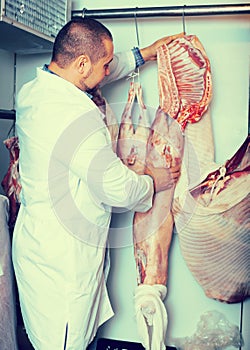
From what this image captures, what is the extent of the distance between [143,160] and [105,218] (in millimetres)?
276

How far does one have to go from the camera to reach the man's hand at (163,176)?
1616 mm

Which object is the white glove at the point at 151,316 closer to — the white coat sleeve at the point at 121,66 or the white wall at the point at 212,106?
the white wall at the point at 212,106

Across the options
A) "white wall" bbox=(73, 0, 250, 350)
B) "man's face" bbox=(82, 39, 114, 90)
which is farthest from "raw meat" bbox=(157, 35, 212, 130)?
"man's face" bbox=(82, 39, 114, 90)

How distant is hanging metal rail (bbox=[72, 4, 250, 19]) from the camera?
1618 millimetres

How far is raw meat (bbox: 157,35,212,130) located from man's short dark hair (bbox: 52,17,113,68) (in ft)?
1.06

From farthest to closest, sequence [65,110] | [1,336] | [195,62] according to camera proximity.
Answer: [195,62]
[1,336]
[65,110]

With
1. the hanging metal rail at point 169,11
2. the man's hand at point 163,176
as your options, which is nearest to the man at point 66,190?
the man's hand at point 163,176

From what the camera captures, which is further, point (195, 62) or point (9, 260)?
point (195, 62)

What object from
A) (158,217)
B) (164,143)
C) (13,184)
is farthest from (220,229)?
(13,184)

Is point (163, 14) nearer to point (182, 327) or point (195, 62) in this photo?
point (195, 62)

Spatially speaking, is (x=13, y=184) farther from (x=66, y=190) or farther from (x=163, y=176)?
(x=163, y=176)

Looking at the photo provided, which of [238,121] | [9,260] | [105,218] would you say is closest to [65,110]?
[105,218]

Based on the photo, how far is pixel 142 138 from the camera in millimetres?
1704

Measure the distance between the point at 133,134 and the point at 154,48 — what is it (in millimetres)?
319
